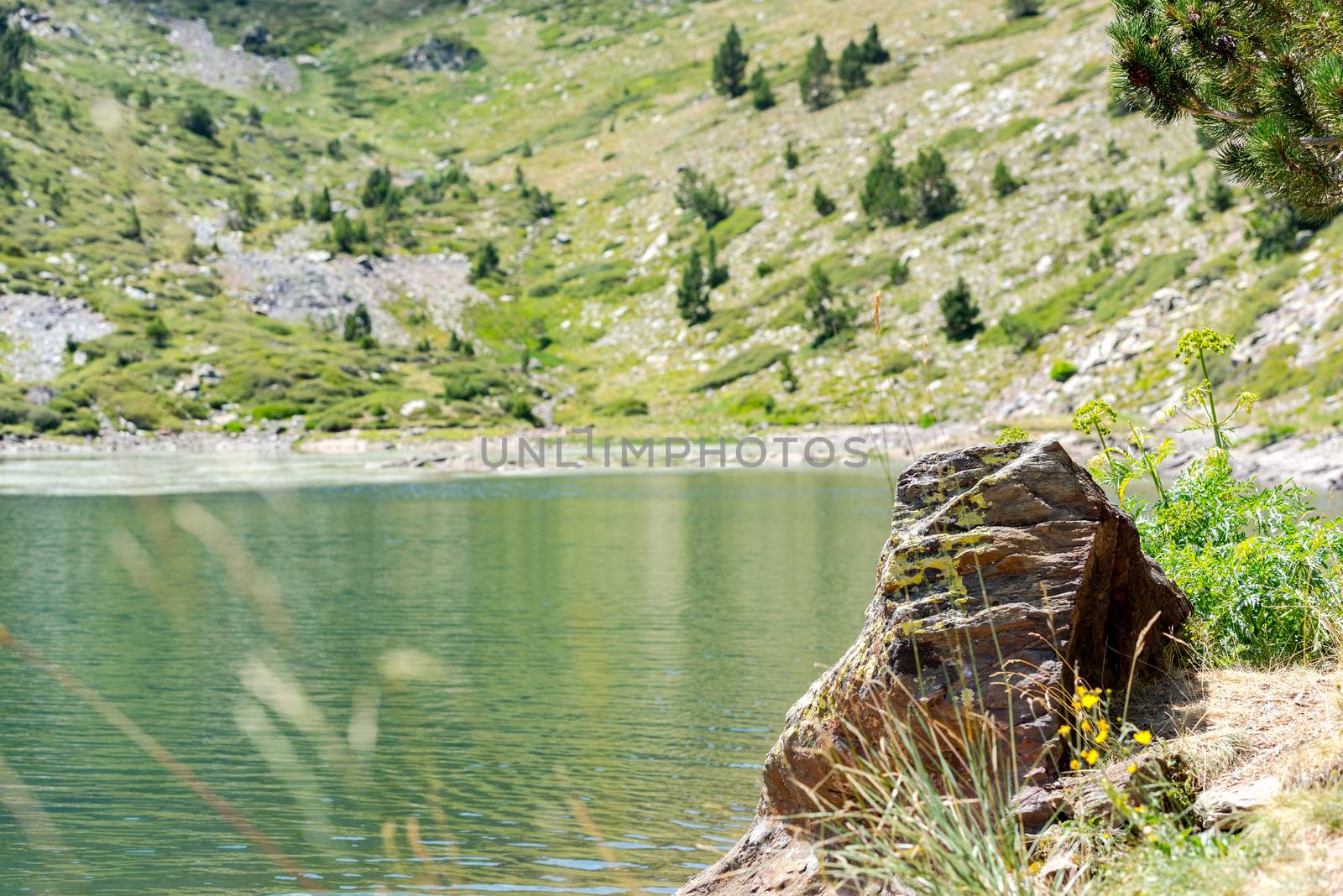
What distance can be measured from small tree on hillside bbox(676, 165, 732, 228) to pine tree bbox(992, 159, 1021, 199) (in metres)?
29.5

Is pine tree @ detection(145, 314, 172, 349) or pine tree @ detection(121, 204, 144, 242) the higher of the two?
pine tree @ detection(121, 204, 144, 242)

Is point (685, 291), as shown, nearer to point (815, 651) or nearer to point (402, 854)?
point (815, 651)

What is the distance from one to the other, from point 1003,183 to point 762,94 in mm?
49965

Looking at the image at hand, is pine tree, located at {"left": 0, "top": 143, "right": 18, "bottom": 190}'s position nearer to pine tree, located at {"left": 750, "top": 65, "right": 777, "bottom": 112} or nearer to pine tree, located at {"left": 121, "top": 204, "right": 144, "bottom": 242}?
pine tree, located at {"left": 121, "top": 204, "right": 144, "bottom": 242}

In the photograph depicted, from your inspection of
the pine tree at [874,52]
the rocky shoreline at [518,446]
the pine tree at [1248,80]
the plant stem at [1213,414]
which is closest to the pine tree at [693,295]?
the rocky shoreline at [518,446]

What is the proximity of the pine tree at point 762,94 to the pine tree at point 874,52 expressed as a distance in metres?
11.2

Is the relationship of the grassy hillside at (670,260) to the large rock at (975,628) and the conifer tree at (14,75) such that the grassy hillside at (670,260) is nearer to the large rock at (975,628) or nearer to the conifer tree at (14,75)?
the conifer tree at (14,75)

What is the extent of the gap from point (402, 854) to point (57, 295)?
10374 cm

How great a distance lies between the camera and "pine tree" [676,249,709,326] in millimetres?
102000

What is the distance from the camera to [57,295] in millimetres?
100438

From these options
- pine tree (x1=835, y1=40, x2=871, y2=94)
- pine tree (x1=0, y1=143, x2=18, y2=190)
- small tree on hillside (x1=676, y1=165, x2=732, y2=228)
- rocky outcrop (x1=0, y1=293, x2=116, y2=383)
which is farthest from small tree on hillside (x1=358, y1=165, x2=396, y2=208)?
pine tree (x1=835, y1=40, x2=871, y2=94)

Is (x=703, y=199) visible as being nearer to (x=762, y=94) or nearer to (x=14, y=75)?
(x=762, y=94)

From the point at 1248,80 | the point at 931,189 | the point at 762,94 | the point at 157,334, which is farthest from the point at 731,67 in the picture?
the point at 1248,80

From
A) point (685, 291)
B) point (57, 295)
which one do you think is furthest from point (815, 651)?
point (57, 295)
